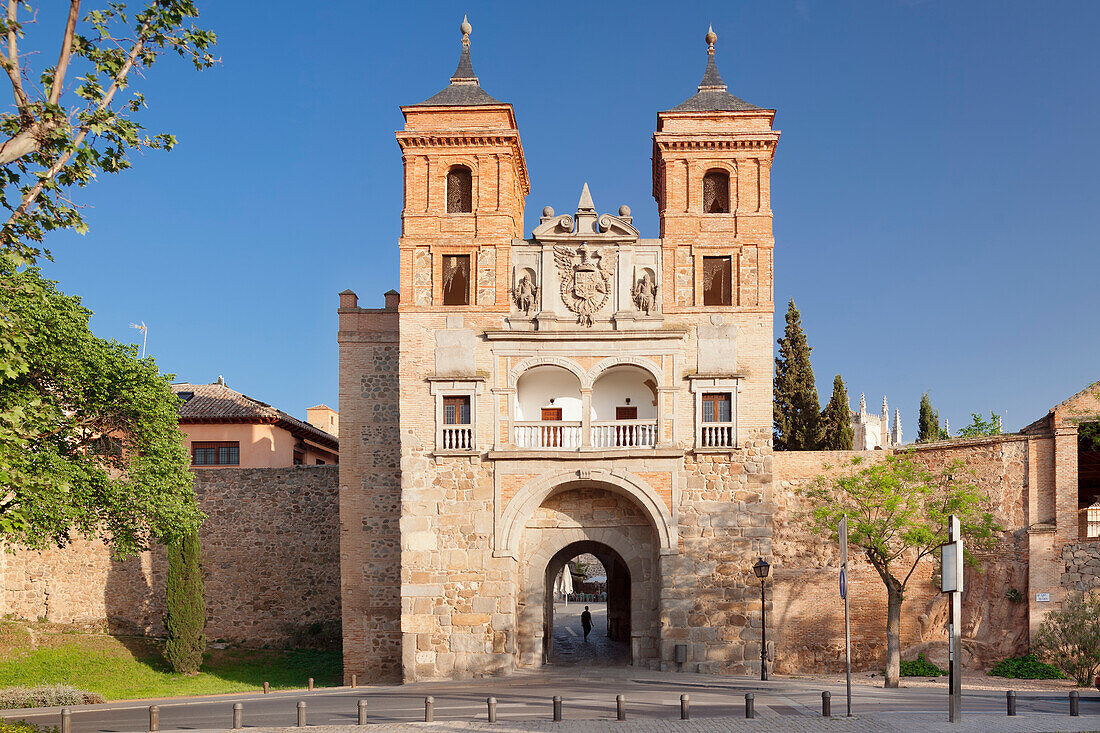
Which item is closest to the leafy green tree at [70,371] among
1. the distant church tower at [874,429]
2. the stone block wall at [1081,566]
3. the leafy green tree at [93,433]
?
the leafy green tree at [93,433]

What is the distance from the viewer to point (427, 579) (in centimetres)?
2369

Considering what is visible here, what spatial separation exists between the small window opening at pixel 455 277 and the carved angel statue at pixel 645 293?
4477mm

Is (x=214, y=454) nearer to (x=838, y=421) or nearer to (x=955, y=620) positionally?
(x=838, y=421)

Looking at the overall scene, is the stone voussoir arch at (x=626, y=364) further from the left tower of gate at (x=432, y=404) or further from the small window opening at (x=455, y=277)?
the small window opening at (x=455, y=277)

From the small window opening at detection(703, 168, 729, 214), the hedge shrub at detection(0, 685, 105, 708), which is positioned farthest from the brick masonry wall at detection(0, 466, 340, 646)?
the small window opening at detection(703, 168, 729, 214)

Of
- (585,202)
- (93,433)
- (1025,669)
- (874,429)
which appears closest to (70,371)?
(93,433)

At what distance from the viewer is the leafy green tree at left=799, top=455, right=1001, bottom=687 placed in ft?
71.2

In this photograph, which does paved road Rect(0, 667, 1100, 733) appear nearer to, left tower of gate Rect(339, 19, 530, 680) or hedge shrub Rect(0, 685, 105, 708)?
hedge shrub Rect(0, 685, 105, 708)

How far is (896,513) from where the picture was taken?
23891 mm

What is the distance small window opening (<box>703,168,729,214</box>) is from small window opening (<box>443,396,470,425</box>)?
27.6 ft

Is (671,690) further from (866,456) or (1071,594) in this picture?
(1071,594)

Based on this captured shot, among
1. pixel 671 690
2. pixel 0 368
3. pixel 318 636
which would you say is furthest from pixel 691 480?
pixel 0 368

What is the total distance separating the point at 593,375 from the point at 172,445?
1185 cm

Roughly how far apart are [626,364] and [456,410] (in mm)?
4583
